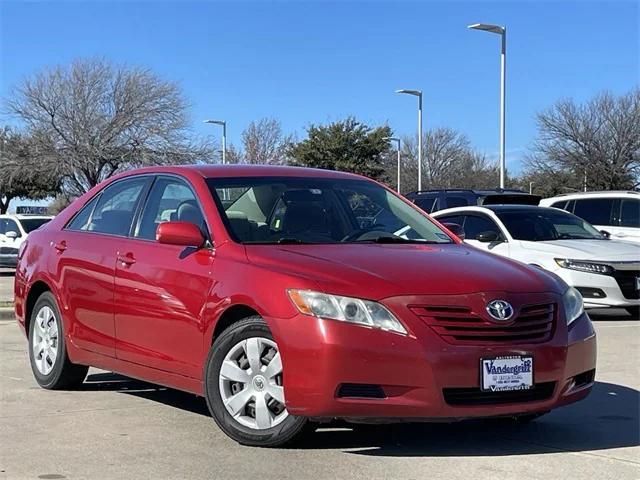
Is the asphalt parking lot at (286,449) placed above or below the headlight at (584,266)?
below

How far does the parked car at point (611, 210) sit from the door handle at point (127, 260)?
33.5 feet

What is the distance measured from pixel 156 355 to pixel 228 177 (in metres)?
1.29

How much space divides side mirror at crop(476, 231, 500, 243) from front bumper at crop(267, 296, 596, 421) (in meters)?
7.69

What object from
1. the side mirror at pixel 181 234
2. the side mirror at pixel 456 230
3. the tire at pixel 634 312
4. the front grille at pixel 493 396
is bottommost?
the tire at pixel 634 312

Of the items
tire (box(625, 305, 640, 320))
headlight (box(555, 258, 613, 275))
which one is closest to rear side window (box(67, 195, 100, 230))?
headlight (box(555, 258, 613, 275))

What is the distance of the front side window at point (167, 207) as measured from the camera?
5918 mm

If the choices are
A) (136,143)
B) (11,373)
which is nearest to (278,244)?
(11,373)

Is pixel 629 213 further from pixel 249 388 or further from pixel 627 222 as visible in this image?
pixel 249 388

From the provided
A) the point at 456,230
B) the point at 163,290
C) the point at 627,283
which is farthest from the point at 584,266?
the point at 163,290

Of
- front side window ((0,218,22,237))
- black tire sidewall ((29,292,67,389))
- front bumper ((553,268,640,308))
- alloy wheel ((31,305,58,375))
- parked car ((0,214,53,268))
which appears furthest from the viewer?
front side window ((0,218,22,237))

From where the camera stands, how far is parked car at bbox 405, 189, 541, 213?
52.7 feet

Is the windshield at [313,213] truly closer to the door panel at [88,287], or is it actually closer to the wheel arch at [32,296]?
the door panel at [88,287]

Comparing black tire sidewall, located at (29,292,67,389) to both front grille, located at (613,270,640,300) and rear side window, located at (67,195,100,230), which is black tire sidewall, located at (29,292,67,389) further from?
front grille, located at (613,270,640,300)

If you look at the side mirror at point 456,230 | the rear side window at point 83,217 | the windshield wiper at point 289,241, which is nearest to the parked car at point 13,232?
the rear side window at point 83,217
